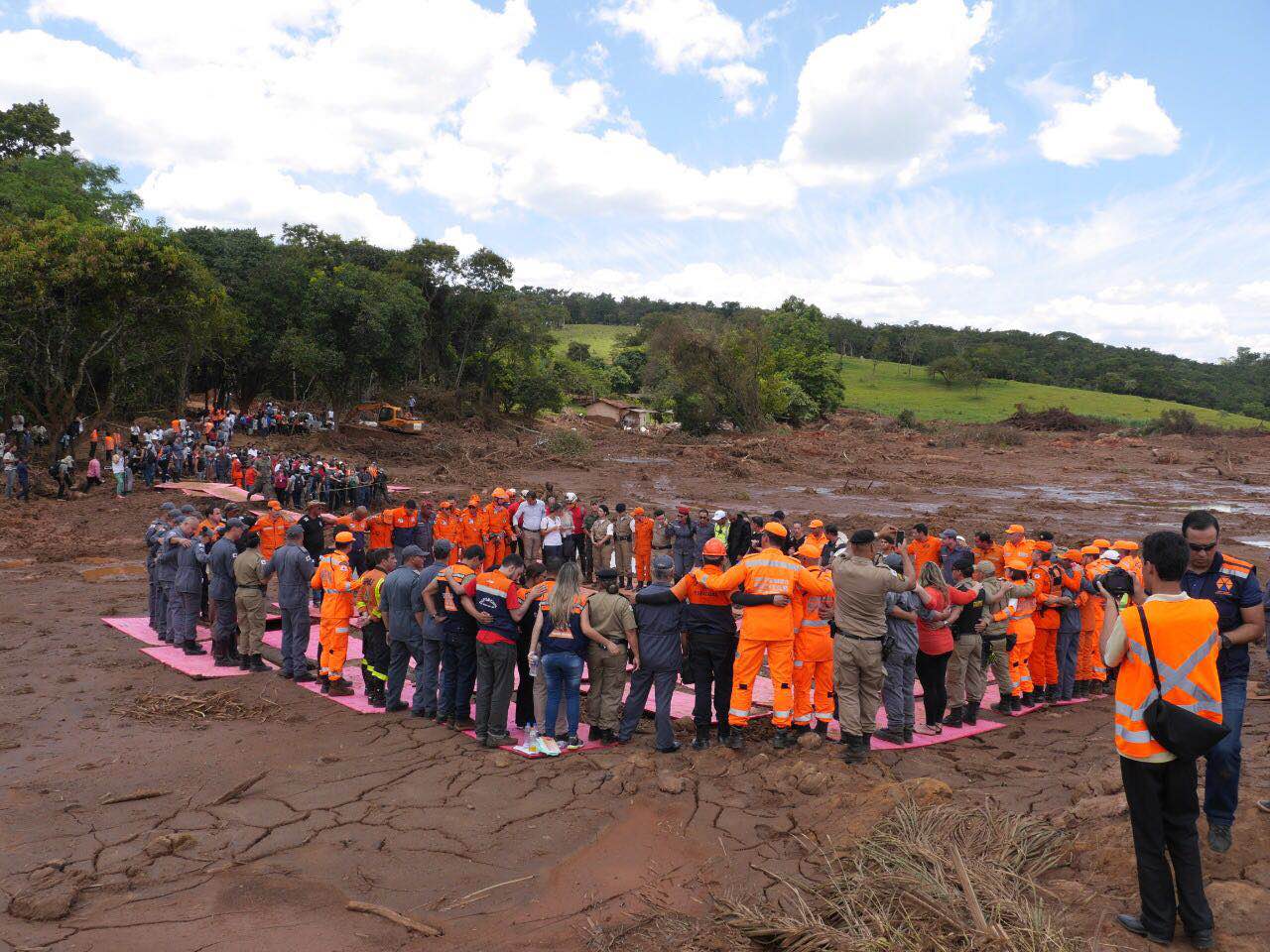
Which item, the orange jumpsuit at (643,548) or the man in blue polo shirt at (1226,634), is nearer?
the man in blue polo shirt at (1226,634)

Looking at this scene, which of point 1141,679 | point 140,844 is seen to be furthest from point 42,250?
point 1141,679

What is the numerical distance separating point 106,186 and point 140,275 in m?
15.5

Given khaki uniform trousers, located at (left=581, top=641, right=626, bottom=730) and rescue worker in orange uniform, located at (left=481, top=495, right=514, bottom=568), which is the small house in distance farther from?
khaki uniform trousers, located at (left=581, top=641, right=626, bottom=730)

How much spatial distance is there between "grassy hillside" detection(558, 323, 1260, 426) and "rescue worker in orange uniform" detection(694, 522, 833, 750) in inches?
2355

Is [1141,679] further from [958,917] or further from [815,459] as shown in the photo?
[815,459]

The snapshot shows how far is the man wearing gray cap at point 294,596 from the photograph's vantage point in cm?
884

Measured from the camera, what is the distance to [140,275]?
22.7 m

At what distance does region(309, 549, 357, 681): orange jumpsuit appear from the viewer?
335 inches

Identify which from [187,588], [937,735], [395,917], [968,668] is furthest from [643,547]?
[395,917]

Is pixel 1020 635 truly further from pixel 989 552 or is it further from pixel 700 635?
pixel 700 635

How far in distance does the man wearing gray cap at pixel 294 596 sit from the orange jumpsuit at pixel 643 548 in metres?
7.12

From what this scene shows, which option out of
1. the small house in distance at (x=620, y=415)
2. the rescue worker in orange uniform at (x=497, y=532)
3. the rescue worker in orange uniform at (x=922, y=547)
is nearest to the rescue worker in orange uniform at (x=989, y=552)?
the rescue worker in orange uniform at (x=922, y=547)

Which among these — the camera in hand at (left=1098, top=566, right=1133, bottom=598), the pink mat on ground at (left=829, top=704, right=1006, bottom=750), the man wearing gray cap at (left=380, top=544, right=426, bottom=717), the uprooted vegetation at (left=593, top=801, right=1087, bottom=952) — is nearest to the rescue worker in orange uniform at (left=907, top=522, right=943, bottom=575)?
the pink mat on ground at (left=829, top=704, right=1006, bottom=750)

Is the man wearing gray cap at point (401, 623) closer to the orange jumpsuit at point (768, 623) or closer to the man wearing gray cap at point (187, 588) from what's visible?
the orange jumpsuit at point (768, 623)
